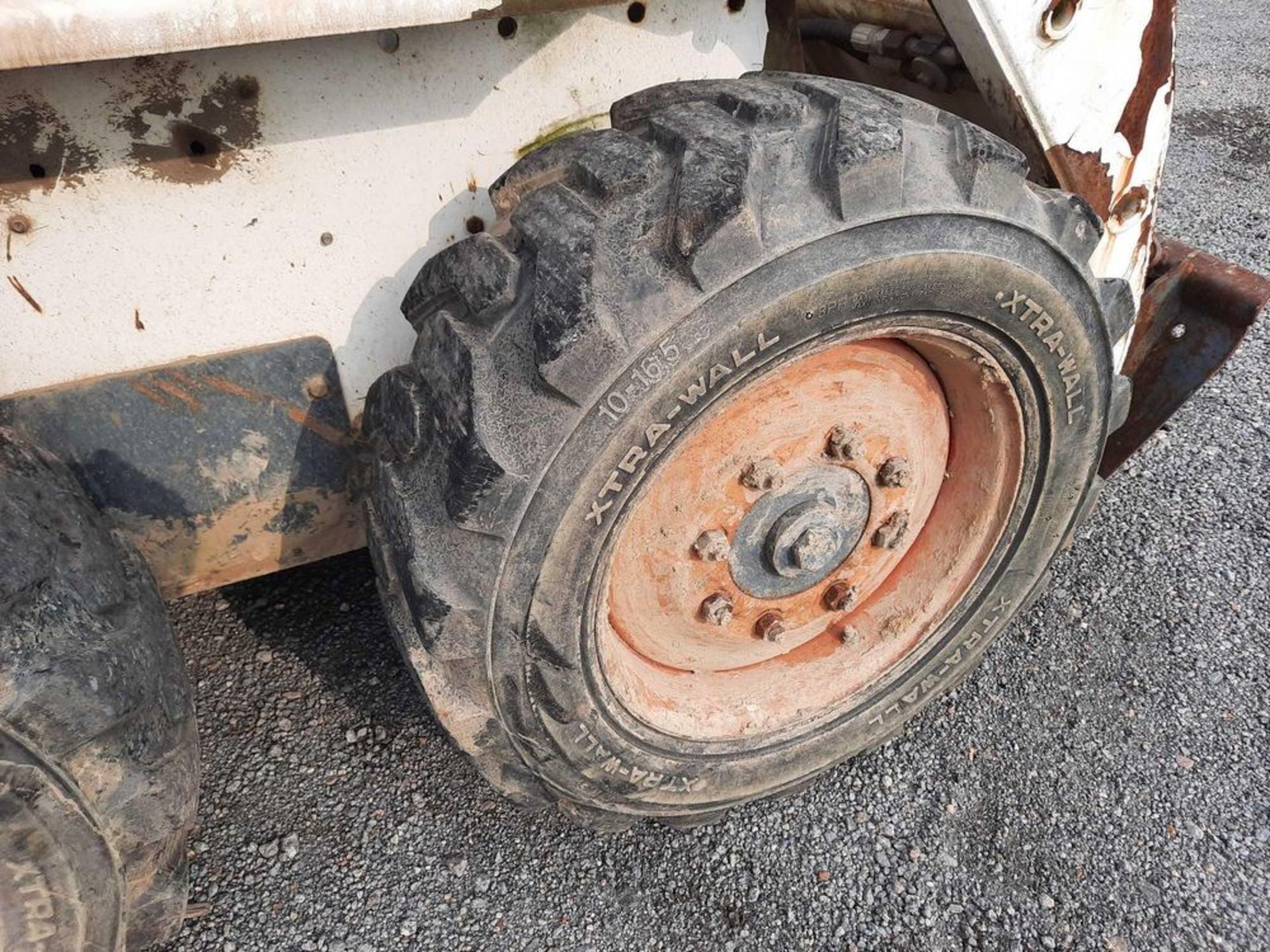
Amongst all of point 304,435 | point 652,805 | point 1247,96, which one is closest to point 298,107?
point 304,435

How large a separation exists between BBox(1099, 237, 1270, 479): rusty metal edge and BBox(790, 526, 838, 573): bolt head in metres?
0.93

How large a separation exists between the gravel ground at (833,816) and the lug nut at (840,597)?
1.33 feet

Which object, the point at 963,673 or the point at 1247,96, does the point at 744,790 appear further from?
the point at 1247,96

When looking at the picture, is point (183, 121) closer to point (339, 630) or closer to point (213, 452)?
point (213, 452)

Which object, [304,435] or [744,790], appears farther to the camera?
[744,790]

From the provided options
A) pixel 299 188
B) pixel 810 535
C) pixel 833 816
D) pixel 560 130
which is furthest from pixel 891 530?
pixel 299 188

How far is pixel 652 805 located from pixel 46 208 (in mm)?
1252

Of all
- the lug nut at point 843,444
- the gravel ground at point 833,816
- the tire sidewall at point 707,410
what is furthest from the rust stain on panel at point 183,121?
the gravel ground at point 833,816

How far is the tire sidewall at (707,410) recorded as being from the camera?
118 centimetres

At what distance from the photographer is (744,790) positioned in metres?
1.71

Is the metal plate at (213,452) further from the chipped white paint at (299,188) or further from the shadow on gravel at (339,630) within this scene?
the shadow on gravel at (339,630)

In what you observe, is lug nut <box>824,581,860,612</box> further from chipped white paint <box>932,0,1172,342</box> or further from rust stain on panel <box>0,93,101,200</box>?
rust stain on panel <box>0,93,101,200</box>

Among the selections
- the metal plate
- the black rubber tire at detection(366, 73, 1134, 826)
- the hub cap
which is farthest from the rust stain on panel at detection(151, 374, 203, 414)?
the hub cap

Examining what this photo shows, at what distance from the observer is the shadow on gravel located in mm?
2037
